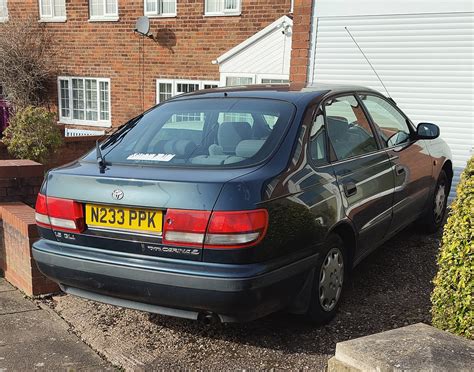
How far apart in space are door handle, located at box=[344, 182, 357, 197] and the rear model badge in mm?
1558

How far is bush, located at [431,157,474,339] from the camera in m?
2.71

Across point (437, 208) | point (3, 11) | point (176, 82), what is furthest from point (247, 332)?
point (3, 11)

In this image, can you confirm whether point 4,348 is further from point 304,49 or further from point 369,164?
point 304,49

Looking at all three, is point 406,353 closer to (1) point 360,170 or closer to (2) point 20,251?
(1) point 360,170

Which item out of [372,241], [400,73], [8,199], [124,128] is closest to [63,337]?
[124,128]

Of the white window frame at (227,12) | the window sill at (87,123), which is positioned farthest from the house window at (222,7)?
the window sill at (87,123)

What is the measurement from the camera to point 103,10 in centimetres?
1336

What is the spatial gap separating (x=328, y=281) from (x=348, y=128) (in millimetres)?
1235

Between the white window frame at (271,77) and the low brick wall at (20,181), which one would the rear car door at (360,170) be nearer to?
the low brick wall at (20,181)

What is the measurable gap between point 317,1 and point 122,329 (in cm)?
638

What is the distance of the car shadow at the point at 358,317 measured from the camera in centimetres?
338

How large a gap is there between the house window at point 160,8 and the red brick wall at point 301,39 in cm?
490

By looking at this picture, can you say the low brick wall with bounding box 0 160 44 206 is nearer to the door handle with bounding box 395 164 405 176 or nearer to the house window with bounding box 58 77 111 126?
the door handle with bounding box 395 164 405 176

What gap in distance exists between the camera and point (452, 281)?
2805 mm
